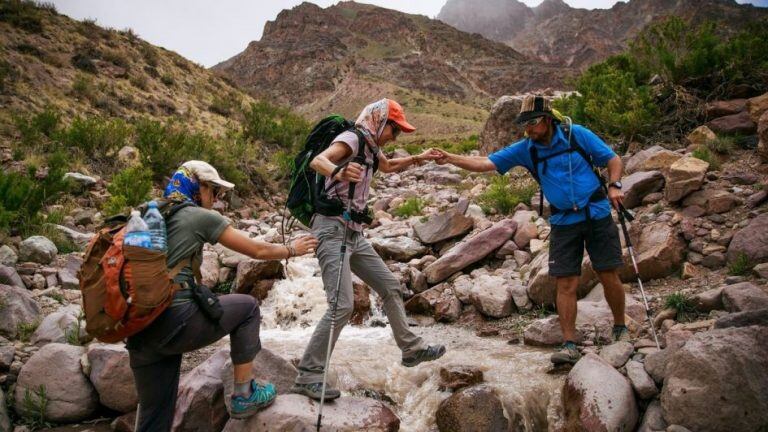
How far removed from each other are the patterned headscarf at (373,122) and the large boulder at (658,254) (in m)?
4.01

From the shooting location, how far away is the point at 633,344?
14.0 feet

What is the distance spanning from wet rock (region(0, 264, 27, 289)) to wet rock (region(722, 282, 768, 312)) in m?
8.30

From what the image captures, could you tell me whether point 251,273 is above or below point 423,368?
above

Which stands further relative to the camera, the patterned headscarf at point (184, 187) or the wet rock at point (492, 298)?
the wet rock at point (492, 298)

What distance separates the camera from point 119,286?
262cm

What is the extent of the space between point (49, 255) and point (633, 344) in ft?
26.2

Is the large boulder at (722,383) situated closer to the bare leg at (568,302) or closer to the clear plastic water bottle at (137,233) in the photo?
the bare leg at (568,302)

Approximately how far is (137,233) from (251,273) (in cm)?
600

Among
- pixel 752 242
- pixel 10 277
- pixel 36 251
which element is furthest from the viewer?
pixel 36 251

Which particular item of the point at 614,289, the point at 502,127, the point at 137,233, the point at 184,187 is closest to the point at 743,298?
the point at 614,289

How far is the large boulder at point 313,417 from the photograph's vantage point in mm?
3498

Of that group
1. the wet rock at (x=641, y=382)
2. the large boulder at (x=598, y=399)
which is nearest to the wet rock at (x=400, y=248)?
the large boulder at (x=598, y=399)

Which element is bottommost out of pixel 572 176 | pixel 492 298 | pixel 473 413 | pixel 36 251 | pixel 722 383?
pixel 473 413

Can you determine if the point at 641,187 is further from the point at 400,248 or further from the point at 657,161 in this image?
the point at 400,248
